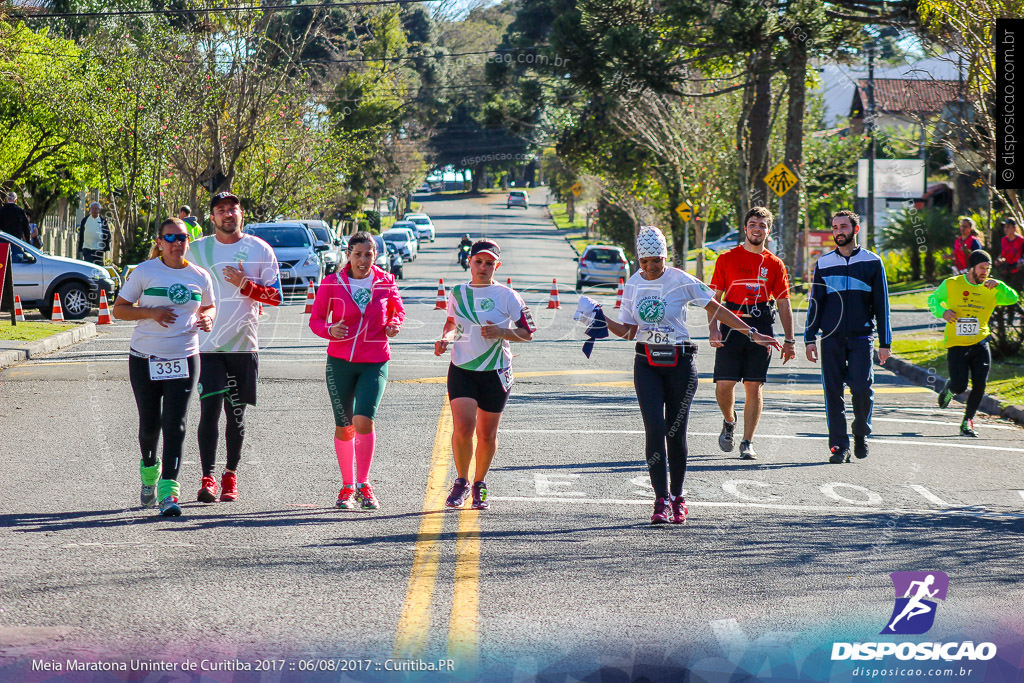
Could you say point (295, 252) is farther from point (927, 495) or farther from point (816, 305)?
point (927, 495)

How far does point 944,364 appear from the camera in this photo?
18266mm

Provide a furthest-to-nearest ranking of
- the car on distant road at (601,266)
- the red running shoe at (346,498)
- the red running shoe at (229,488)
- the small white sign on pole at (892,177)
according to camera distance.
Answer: the small white sign on pole at (892,177) < the car on distant road at (601,266) < the red running shoe at (229,488) < the red running shoe at (346,498)

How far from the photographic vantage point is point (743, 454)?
1055cm

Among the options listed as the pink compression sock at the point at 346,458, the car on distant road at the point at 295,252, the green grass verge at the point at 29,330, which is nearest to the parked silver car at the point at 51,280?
the green grass verge at the point at 29,330

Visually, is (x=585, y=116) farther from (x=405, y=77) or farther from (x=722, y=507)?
(x=722, y=507)

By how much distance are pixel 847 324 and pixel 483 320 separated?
3673mm

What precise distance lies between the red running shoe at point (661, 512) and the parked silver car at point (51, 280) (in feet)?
57.1

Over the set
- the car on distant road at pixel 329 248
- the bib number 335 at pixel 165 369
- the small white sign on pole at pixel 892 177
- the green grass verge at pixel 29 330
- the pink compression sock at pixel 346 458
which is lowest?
the pink compression sock at pixel 346 458

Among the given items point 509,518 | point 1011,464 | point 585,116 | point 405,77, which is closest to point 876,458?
point 1011,464

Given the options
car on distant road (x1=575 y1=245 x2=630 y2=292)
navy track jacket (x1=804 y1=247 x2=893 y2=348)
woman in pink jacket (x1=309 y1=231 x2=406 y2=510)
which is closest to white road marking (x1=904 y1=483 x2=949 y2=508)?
navy track jacket (x1=804 y1=247 x2=893 y2=348)

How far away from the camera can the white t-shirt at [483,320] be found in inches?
326

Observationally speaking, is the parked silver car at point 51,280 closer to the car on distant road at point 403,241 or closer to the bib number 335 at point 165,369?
the bib number 335 at point 165,369

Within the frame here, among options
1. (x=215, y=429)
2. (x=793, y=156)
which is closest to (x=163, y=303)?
(x=215, y=429)

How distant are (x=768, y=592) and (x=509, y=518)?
6.98ft
